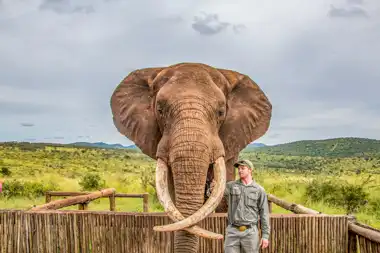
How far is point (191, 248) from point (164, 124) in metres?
1.28

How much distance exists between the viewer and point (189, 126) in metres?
4.71

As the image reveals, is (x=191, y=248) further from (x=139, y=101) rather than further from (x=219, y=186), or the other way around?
(x=139, y=101)

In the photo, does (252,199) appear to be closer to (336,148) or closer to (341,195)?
(341,195)

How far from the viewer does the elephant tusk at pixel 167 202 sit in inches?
166

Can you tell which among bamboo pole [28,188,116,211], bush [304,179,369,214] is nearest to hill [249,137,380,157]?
bush [304,179,369,214]

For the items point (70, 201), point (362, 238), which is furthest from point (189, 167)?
point (70, 201)

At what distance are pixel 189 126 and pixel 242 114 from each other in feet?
4.97

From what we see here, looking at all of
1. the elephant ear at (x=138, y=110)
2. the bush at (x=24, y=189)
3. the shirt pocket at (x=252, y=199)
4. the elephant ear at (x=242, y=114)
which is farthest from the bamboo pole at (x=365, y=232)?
the bush at (x=24, y=189)

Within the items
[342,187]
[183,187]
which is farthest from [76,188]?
[183,187]

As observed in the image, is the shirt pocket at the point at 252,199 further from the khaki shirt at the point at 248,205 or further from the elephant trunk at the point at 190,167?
the elephant trunk at the point at 190,167

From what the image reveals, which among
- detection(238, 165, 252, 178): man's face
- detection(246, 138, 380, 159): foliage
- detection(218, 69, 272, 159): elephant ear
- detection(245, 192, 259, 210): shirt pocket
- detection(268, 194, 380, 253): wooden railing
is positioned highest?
detection(246, 138, 380, 159): foliage

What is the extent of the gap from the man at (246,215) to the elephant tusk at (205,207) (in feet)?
0.61

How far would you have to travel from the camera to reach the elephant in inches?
180

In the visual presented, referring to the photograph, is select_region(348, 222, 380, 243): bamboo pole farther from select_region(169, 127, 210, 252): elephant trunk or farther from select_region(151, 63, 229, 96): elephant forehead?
select_region(151, 63, 229, 96): elephant forehead
